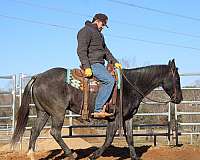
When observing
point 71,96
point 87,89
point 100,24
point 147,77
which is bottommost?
point 71,96

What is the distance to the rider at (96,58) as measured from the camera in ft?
25.2

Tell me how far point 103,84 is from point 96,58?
536 mm

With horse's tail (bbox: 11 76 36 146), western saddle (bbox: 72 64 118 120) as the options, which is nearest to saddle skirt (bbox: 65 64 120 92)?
western saddle (bbox: 72 64 118 120)

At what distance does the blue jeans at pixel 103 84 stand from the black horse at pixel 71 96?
0.38 metres

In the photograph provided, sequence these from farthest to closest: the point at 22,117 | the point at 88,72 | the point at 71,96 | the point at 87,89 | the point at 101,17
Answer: the point at 22,117, the point at 101,17, the point at 71,96, the point at 87,89, the point at 88,72

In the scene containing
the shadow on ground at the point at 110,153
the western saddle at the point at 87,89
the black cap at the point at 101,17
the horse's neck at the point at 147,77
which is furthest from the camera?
the shadow on ground at the point at 110,153

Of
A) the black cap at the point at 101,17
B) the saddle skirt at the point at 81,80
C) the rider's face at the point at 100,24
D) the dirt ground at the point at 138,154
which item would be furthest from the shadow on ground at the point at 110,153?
the black cap at the point at 101,17

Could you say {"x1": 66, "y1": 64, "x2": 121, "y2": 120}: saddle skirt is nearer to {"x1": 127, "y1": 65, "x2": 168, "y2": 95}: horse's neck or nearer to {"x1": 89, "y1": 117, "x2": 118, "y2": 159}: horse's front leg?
{"x1": 89, "y1": 117, "x2": 118, "y2": 159}: horse's front leg

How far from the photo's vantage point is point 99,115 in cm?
769

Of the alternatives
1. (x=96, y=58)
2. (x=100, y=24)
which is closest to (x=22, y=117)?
(x=96, y=58)

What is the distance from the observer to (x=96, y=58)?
308 inches

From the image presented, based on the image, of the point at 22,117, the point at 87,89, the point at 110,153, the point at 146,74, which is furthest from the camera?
the point at 110,153

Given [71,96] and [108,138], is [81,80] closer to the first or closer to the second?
[71,96]

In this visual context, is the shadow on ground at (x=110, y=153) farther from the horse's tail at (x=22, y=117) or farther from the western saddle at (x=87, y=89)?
the western saddle at (x=87, y=89)
